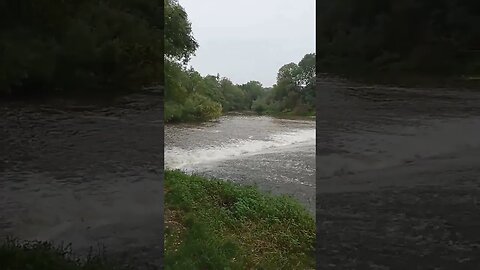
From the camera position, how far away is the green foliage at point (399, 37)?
2.42m

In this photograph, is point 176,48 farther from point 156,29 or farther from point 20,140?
point 20,140

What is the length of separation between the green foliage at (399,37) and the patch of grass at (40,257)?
1.58 m

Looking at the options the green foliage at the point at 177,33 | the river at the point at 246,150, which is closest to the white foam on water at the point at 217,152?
the river at the point at 246,150

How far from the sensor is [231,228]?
3383 millimetres

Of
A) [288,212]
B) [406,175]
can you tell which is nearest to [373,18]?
[406,175]

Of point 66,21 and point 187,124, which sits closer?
point 66,21

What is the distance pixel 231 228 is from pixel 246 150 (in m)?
0.63

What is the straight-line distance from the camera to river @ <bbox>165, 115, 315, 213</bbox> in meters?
3.51

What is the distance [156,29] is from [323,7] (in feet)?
2.95

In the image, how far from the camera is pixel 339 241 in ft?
8.22

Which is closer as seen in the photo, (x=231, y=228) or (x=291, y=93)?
(x=231, y=228)

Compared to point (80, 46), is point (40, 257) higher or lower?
lower

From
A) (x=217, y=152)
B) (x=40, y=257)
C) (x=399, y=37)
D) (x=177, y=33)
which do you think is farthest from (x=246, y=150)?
(x=40, y=257)

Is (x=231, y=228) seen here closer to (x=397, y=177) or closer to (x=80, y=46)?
(x=397, y=177)
